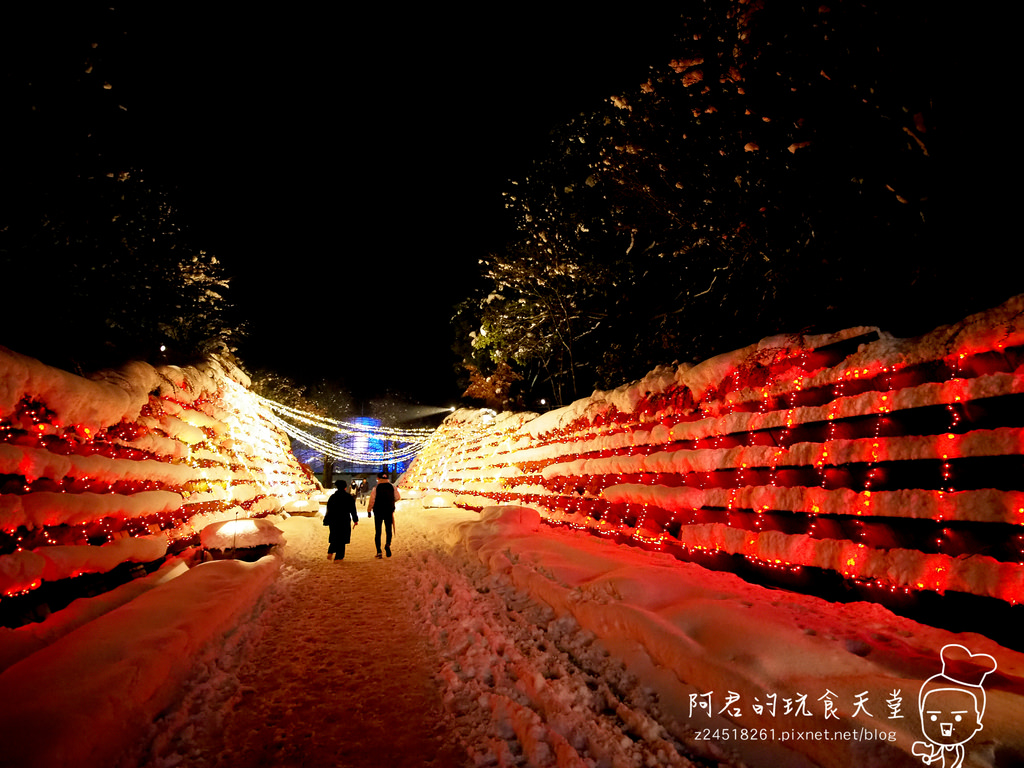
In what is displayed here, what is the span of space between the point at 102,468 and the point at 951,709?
7.85m

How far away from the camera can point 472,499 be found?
17.1 metres

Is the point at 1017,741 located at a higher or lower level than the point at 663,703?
higher

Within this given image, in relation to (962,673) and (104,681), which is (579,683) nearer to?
(962,673)

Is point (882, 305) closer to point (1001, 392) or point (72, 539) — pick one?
point (1001, 392)

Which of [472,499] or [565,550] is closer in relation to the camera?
[565,550]

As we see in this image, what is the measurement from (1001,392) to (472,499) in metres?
14.9

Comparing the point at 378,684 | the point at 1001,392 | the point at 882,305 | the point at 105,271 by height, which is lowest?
the point at 378,684

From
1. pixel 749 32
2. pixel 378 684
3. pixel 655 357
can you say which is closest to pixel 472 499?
pixel 655 357

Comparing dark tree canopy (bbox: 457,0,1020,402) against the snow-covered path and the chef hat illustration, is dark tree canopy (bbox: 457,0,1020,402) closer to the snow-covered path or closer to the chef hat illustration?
the chef hat illustration

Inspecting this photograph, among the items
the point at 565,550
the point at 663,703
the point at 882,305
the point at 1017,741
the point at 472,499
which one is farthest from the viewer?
the point at 472,499

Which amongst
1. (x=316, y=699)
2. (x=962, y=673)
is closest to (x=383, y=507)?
(x=316, y=699)

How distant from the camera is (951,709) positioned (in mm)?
2533

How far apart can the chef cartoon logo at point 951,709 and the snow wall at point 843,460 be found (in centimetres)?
91

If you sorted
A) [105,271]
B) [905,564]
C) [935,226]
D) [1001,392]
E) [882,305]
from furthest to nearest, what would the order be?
[105,271]
[882,305]
[935,226]
[905,564]
[1001,392]
